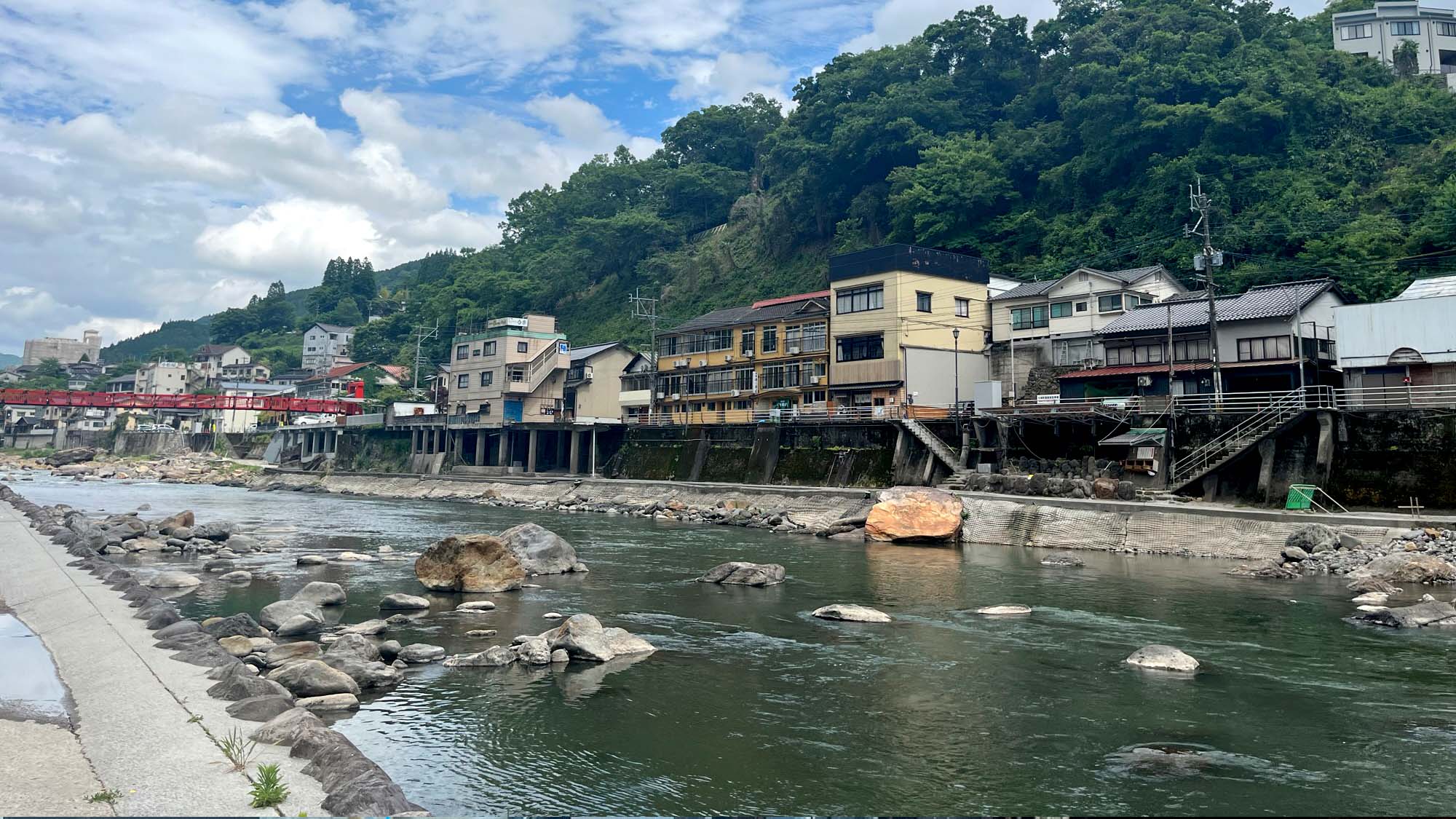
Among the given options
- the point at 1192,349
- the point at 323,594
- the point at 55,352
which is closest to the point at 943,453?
the point at 1192,349

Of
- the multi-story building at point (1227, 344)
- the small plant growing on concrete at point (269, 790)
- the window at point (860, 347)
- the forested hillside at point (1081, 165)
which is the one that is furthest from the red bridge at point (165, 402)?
the small plant growing on concrete at point (269, 790)

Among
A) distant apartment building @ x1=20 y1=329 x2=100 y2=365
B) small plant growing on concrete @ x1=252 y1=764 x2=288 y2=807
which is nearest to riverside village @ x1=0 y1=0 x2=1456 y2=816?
small plant growing on concrete @ x1=252 y1=764 x2=288 y2=807

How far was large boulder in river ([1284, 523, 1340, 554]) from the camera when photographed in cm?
2502

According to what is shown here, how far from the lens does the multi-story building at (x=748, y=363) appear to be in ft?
187

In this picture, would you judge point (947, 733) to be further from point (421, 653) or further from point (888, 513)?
point (888, 513)

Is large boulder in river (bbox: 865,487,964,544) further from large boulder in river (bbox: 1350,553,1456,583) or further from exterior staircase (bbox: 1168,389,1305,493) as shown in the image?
large boulder in river (bbox: 1350,553,1456,583)

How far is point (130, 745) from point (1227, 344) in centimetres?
4348

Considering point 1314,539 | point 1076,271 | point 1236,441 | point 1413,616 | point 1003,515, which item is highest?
point 1076,271

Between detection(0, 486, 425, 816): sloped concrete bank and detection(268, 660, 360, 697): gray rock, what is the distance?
27.0 inches

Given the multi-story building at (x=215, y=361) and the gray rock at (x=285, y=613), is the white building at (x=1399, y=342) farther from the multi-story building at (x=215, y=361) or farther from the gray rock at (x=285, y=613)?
the multi-story building at (x=215, y=361)

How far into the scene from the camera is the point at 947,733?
11281mm

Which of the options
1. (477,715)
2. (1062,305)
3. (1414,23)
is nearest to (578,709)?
(477,715)

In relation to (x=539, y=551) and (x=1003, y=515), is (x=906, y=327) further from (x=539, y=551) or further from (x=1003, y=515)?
(x=539, y=551)

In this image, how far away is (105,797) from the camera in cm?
754
